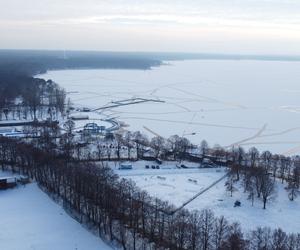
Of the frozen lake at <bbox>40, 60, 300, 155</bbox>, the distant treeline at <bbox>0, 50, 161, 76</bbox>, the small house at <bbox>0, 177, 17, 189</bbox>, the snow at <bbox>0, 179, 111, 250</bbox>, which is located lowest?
the snow at <bbox>0, 179, 111, 250</bbox>

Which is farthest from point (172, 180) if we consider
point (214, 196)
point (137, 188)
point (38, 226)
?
point (38, 226)

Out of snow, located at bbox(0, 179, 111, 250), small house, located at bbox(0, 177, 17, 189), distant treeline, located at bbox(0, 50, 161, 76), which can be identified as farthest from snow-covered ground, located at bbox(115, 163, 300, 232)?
distant treeline, located at bbox(0, 50, 161, 76)

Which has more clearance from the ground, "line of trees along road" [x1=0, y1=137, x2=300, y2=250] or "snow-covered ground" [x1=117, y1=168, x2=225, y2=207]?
"line of trees along road" [x1=0, y1=137, x2=300, y2=250]

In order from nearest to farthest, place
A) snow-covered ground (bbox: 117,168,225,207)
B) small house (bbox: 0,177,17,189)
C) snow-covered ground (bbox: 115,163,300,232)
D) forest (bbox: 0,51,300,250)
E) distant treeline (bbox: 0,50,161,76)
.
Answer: forest (bbox: 0,51,300,250)
snow-covered ground (bbox: 115,163,300,232)
snow-covered ground (bbox: 117,168,225,207)
small house (bbox: 0,177,17,189)
distant treeline (bbox: 0,50,161,76)

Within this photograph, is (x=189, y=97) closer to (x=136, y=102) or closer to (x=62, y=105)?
(x=136, y=102)

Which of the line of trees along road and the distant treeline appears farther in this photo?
the distant treeline

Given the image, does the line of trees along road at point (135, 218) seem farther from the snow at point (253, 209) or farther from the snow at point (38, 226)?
the snow at point (253, 209)

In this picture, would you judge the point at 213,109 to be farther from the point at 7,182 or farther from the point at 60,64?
the point at 60,64

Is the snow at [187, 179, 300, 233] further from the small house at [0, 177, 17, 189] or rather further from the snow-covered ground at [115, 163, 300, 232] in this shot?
the small house at [0, 177, 17, 189]
